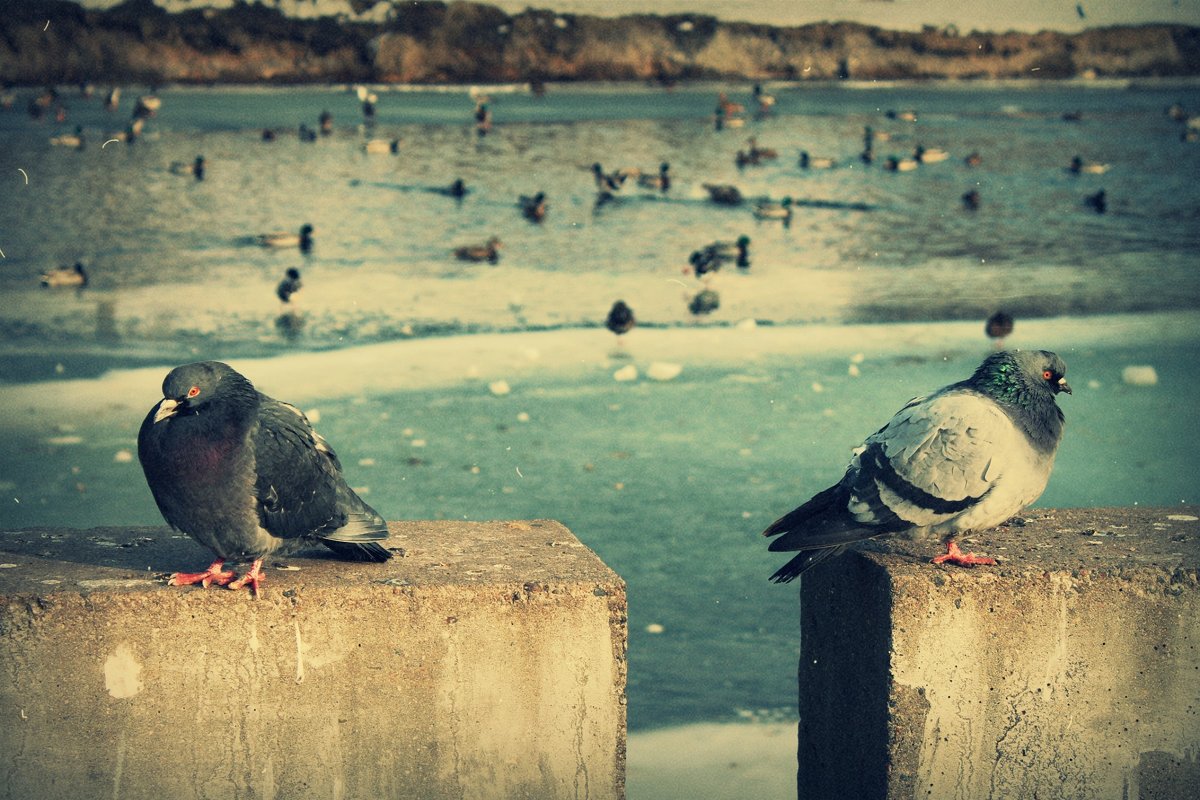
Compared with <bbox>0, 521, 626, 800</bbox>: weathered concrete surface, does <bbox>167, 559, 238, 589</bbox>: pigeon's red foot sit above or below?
above

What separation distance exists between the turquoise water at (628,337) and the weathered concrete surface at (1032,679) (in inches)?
50.9

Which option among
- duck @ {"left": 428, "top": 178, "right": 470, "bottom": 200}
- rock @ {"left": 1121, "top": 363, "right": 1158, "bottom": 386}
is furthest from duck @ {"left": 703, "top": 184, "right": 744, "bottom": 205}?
rock @ {"left": 1121, "top": 363, "right": 1158, "bottom": 386}

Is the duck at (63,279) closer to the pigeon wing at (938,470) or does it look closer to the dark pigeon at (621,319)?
the dark pigeon at (621,319)

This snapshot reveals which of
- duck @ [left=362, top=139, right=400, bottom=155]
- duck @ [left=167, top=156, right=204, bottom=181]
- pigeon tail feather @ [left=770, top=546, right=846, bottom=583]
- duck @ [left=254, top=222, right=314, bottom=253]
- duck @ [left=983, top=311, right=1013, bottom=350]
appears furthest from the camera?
duck @ [left=362, top=139, right=400, bottom=155]

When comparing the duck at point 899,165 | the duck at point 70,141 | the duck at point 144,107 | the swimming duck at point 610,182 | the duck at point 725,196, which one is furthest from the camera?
the duck at point 144,107

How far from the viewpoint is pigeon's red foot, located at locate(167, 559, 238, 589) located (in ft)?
12.2

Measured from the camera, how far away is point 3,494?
23.5ft

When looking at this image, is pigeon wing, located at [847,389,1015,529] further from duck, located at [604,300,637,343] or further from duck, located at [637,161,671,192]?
duck, located at [637,161,671,192]

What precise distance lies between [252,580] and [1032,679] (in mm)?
2241

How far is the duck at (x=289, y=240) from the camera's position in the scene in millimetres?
17844

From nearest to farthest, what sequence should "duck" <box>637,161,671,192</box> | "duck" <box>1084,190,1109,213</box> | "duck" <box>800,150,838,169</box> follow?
"duck" <box>1084,190,1109,213</box> → "duck" <box>637,161,671,192</box> → "duck" <box>800,150,838,169</box>

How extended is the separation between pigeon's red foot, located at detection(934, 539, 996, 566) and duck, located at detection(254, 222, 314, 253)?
48.7 ft

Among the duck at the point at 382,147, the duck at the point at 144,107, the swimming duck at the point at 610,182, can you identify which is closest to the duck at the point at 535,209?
the swimming duck at the point at 610,182

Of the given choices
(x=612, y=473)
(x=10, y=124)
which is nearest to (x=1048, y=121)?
(x=10, y=124)
